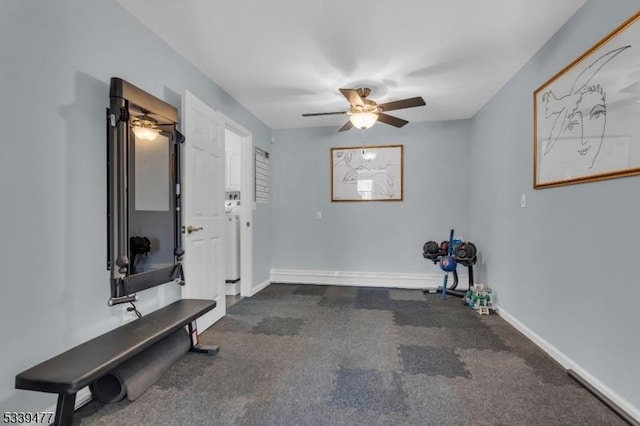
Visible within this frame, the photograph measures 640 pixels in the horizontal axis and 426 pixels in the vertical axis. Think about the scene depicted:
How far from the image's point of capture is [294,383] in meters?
2.03

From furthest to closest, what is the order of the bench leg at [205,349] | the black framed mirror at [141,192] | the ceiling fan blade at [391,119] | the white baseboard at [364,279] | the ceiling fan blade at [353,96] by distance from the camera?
the white baseboard at [364,279] < the ceiling fan blade at [391,119] < the ceiling fan blade at [353,96] < the bench leg at [205,349] < the black framed mirror at [141,192]

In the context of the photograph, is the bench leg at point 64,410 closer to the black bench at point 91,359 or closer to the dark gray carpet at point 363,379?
the black bench at point 91,359

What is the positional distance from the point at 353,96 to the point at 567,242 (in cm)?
203

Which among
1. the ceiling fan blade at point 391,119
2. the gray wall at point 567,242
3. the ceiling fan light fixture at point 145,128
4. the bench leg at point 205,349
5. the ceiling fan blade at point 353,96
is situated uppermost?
the ceiling fan blade at point 353,96

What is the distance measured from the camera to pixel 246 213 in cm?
412

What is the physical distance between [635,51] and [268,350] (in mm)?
2988

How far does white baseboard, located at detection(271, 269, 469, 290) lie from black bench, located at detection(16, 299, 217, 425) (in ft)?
9.06

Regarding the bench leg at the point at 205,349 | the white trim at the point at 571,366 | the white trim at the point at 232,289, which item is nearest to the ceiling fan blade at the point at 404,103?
the white trim at the point at 571,366

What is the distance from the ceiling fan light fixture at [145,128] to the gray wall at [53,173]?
206 mm

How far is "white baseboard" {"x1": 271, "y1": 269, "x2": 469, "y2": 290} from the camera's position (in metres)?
4.53

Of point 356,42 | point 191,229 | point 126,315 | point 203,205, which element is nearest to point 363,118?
point 356,42

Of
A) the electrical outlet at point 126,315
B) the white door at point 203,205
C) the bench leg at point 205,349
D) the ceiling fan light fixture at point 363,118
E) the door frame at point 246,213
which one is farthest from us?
the door frame at point 246,213

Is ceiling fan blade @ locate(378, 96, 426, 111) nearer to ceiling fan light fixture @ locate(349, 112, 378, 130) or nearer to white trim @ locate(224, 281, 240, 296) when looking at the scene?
ceiling fan light fixture @ locate(349, 112, 378, 130)

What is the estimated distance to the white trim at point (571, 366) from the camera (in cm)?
168
